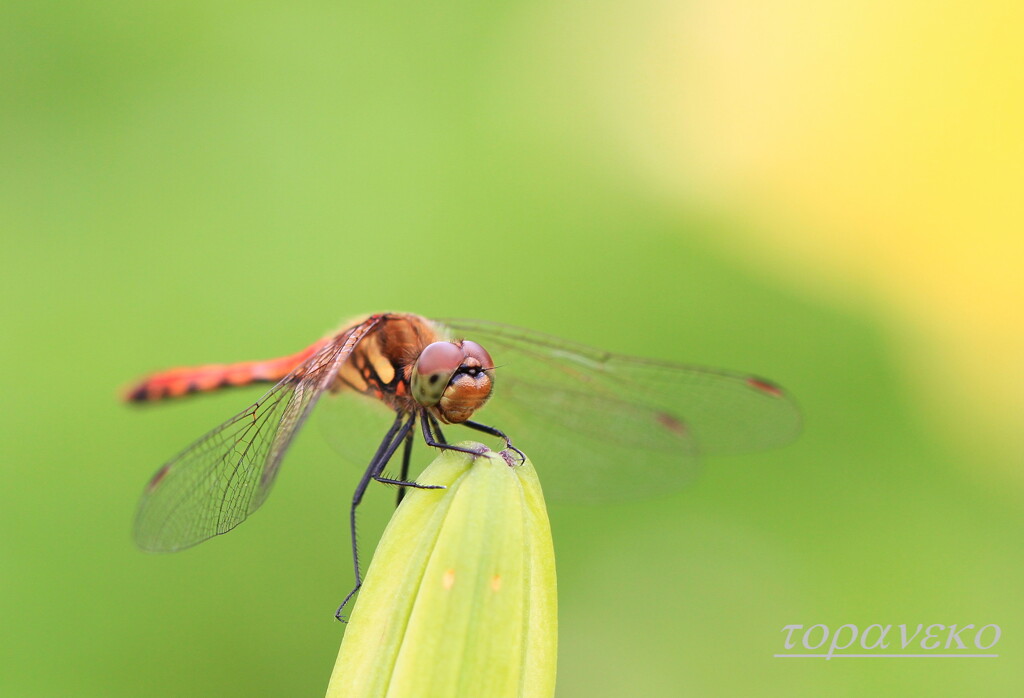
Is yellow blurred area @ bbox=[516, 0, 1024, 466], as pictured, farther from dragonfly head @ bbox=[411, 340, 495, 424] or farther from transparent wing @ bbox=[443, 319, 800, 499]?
dragonfly head @ bbox=[411, 340, 495, 424]

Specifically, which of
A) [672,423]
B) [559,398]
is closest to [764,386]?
[672,423]

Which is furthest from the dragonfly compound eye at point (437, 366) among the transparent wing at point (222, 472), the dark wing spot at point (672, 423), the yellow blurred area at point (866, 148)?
the yellow blurred area at point (866, 148)

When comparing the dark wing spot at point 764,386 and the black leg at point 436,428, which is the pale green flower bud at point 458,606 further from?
the dark wing spot at point 764,386

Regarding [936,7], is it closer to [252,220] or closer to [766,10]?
[766,10]

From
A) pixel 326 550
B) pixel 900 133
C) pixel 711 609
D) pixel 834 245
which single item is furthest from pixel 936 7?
pixel 326 550

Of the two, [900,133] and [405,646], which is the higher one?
[900,133]

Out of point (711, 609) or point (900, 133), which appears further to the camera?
point (900, 133)
